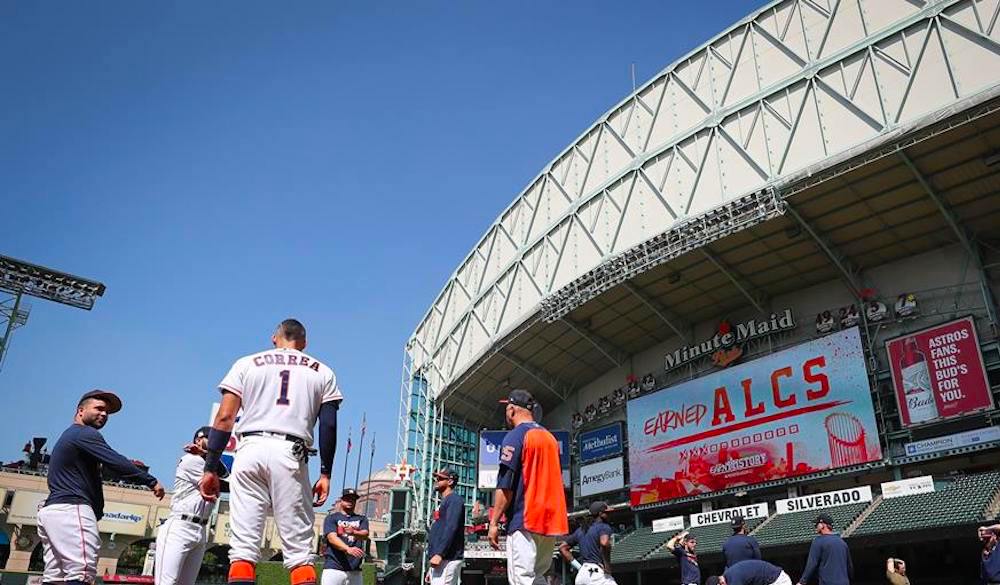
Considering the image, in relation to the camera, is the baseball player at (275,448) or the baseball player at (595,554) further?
the baseball player at (595,554)

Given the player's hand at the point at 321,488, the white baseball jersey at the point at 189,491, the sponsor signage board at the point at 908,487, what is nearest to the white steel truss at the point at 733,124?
the sponsor signage board at the point at 908,487

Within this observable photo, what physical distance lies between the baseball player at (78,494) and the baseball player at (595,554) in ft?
14.4

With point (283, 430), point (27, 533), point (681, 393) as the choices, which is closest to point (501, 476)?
point (283, 430)

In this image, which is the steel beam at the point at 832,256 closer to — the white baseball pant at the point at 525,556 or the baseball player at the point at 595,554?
the baseball player at the point at 595,554

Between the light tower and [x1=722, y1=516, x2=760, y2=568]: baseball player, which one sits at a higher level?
the light tower

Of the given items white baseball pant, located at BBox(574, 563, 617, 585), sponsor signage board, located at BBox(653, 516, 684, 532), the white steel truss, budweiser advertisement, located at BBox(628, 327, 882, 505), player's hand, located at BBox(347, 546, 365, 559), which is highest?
the white steel truss

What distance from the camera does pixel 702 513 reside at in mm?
24875

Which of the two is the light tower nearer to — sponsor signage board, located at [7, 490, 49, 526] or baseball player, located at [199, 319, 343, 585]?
sponsor signage board, located at [7, 490, 49, 526]

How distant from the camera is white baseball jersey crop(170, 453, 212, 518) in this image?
5.26 m

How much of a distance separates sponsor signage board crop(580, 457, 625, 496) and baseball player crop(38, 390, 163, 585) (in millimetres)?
25969

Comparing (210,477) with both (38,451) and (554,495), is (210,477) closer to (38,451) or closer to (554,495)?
(554,495)

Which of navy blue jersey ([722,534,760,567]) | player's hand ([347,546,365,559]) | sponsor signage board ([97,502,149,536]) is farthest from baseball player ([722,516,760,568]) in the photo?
sponsor signage board ([97,502,149,536])

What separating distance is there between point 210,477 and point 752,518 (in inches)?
898

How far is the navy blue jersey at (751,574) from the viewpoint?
7.15 meters
